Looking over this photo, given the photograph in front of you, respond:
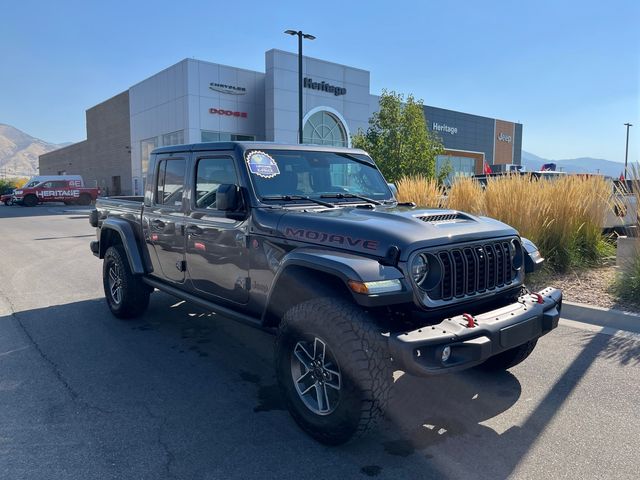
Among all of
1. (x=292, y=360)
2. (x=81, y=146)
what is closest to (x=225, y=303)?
(x=292, y=360)

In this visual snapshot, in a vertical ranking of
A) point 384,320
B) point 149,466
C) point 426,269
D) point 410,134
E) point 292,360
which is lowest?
point 149,466

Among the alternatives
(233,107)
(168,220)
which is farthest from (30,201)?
(168,220)

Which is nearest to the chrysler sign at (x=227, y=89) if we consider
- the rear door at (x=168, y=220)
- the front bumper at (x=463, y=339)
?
the rear door at (x=168, y=220)

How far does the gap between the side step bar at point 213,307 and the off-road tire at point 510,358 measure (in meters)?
1.84

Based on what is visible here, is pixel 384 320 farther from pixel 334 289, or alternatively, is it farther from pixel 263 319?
pixel 263 319

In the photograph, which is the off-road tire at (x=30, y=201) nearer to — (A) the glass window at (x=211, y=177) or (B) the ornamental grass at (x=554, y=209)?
(B) the ornamental grass at (x=554, y=209)

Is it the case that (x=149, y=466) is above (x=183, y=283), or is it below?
below

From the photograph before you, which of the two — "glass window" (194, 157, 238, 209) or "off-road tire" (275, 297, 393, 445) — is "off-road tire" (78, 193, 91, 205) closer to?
"glass window" (194, 157, 238, 209)

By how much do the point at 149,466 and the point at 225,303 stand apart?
151cm

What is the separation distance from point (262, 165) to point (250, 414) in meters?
1.91

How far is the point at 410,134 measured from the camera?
15.2 metres

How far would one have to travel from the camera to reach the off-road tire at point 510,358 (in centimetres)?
382

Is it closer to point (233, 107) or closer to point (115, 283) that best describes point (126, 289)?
point (115, 283)

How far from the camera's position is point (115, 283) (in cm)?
572
